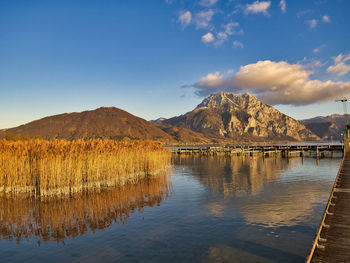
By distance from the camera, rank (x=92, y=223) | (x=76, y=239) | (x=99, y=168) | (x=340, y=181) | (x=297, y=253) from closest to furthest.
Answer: (x=297, y=253) < (x=76, y=239) < (x=92, y=223) < (x=340, y=181) < (x=99, y=168)

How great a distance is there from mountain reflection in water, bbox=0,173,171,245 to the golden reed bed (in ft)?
4.58

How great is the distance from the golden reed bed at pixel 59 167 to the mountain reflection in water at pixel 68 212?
1.39 m

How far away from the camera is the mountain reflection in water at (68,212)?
15124 mm

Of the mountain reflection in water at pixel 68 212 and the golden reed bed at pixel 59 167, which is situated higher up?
the golden reed bed at pixel 59 167

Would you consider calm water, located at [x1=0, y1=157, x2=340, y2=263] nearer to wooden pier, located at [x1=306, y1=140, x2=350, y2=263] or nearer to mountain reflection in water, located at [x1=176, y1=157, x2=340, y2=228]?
mountain reflection in water, located at [x1=176, y1=157, x2=340, y2=228]

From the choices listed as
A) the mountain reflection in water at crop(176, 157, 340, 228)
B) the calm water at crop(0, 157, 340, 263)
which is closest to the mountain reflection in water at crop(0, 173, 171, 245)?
the calm water at crop(0, 157, 340, 263)

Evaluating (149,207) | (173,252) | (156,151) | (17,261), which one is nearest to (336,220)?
(173,252)

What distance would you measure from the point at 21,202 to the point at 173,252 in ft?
52.4

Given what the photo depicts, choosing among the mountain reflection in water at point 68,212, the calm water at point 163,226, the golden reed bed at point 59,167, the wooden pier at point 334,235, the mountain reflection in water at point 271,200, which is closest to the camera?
the wooden pier at point 334,235

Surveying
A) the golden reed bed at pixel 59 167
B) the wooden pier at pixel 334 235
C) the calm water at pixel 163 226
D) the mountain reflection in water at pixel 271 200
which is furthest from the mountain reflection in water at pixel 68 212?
the wooden pier at pixel 334 235

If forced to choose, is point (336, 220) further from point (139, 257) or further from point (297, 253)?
point (139, 257)

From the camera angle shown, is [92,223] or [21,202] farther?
[21,202]

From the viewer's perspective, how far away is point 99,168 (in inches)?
1059

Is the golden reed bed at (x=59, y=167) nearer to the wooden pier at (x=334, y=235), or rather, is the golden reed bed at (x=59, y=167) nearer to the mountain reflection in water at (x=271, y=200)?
the mountain reflection in water at (x=271, y=200)
